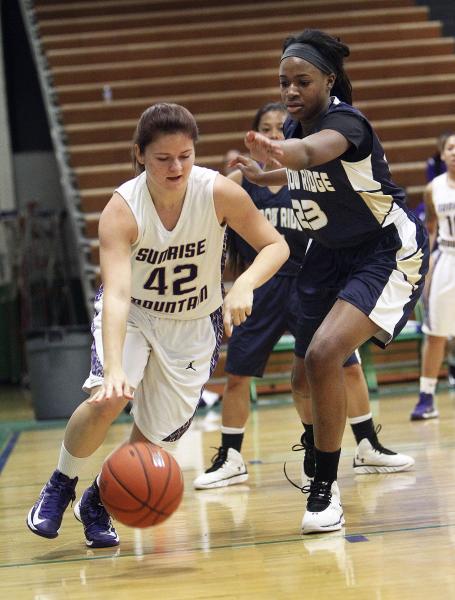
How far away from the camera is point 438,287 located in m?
6.53

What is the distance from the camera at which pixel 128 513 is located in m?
3.02

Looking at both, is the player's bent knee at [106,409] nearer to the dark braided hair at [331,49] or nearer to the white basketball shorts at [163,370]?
the white basketball shorts at [163,370]

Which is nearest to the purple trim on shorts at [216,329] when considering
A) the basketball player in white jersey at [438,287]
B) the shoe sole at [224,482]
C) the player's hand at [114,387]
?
the player's hand at [114,387]

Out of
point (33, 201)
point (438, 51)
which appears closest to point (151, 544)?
point (33, 201)

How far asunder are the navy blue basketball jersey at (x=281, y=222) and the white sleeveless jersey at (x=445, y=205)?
1894 mm

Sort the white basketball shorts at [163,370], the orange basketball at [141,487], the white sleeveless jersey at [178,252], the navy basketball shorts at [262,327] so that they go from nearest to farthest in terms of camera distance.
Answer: the orange basketball at [141,487] → the white sleeveless jersey at [178,252] → the white basketball shorts at [163,370] → the navy basketball shorts at [262,327]

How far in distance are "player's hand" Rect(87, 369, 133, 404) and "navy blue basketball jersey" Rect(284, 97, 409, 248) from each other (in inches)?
41.5

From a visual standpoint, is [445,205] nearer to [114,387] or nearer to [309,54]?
[309,54]

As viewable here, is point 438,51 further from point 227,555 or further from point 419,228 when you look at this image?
point 227,555

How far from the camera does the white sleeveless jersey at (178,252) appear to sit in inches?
130

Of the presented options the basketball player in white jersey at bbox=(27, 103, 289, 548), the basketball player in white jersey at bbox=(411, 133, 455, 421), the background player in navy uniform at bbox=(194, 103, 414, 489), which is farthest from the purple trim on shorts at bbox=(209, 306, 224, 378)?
the basketball player in white jersey at bbox=(411, 133, 455, 421)

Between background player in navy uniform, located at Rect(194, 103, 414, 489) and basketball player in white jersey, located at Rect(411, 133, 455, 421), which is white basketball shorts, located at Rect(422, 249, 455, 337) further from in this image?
background player in navy uniform, located at Rect(194, 103, 414, 489)

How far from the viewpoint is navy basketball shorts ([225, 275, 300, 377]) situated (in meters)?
4.75

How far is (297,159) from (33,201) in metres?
8.04
